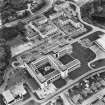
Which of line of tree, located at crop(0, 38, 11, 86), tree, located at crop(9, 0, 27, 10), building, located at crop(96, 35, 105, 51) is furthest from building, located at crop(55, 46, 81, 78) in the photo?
tree, located at crop(9, 0, 27, 10)

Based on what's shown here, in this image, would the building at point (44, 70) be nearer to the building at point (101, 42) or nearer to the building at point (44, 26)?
the building at point (44, 26)

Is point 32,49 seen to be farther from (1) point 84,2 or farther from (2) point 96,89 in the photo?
(1) point 84,2

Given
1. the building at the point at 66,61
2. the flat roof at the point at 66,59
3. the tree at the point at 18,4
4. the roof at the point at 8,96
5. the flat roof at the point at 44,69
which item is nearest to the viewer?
the roof at the point at 8,96

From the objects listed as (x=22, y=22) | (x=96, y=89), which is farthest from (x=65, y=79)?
(x=22, y=22)

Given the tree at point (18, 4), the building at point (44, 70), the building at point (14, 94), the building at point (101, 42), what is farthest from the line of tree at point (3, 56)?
the building at point (101, 42)

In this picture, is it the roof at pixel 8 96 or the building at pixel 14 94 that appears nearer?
the roof at pixel 8 96

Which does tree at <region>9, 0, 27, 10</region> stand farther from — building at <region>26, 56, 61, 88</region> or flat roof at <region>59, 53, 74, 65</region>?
flat roof at <region>59, 53, 74, 65</region>
